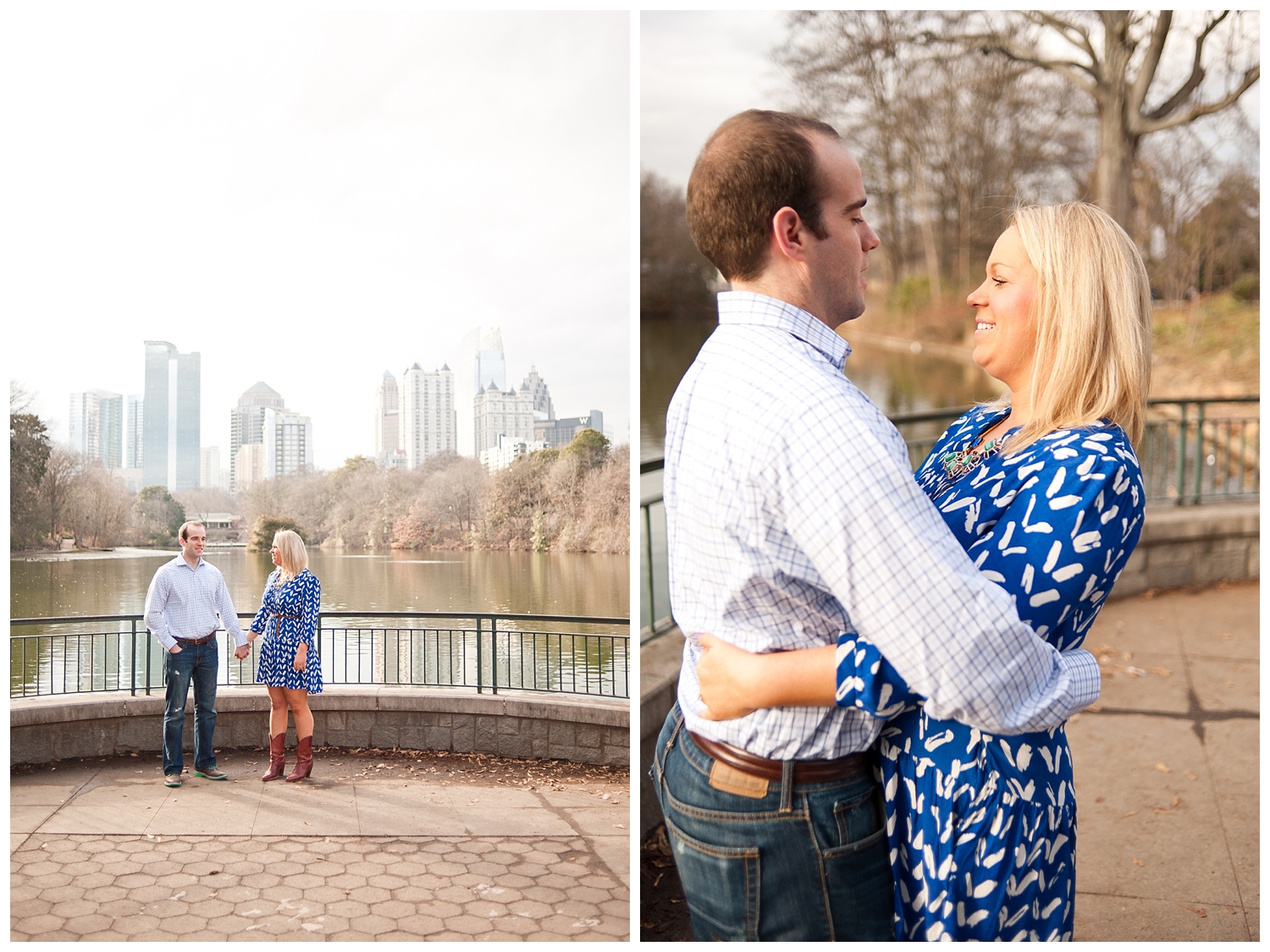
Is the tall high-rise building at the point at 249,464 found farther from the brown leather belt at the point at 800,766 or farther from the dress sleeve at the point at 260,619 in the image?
the brown leather belt at the point at 800,766

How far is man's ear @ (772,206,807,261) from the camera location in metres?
1.18

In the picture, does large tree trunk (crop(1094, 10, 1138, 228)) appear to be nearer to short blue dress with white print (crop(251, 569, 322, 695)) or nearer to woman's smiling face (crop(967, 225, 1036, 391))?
woman's smiling face (crop(967, 225, 1036, 391))

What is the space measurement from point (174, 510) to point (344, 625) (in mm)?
522

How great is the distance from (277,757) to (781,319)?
1.79m

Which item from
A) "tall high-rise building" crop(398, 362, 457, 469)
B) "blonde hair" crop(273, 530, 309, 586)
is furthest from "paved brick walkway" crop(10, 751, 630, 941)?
"tall high-rise building" crop(398, 362, 457, 469)

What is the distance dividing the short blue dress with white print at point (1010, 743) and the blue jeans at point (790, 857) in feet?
0.15

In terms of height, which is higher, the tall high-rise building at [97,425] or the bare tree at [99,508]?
the tall high-rise building at [97,425]

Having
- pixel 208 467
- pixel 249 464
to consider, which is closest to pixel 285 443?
pixel 249 464

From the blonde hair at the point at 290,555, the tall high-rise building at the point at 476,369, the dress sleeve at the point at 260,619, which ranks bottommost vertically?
the dress sleeve at the point at 260,619

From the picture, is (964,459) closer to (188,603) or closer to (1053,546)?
(1053,546)

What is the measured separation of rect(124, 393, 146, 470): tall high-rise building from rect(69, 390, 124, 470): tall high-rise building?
0.04 feet

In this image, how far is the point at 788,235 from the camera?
1194 mm

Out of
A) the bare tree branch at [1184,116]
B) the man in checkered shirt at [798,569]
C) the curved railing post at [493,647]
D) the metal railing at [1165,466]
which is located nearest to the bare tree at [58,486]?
the curved railing post at [493,647]

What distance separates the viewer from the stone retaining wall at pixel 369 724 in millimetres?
2268
